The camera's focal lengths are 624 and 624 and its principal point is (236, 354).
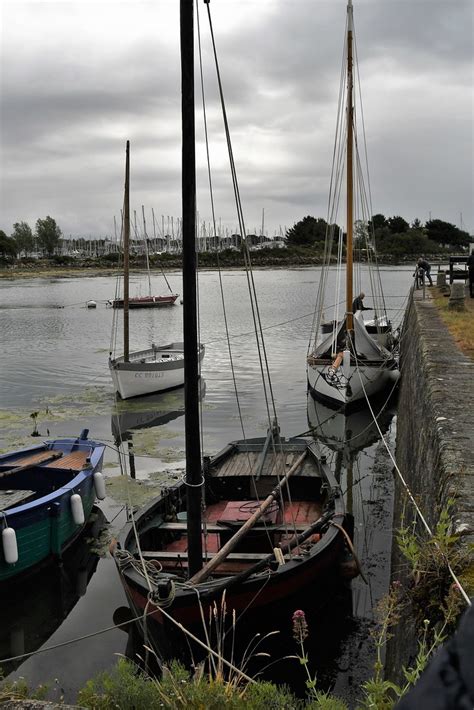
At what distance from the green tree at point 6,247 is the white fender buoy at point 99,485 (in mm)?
133019

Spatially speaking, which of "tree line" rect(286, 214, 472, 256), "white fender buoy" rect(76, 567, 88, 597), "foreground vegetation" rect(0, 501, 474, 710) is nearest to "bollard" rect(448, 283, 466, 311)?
"white fender buoy" rect(76, 567, 88, 597)

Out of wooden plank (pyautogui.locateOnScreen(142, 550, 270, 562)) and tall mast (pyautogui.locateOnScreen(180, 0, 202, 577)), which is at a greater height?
tall mast (pyautogui.locateOnScreen(180, 0, 202, 577))

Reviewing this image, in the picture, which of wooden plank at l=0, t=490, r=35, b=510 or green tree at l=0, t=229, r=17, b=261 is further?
green tree at l=0, t=229, r=17, b=261

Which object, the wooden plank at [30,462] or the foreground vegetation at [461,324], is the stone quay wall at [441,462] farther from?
the wooden plank at [30,462]

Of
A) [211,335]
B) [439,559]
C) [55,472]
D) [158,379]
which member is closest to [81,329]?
[211,335]

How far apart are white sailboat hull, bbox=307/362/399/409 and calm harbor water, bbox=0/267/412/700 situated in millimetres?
775

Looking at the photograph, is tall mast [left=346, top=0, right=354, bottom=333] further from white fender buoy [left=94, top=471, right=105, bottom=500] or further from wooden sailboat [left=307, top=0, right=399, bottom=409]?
white fender buoy [left=94, top=471, right=105, bottom=500]

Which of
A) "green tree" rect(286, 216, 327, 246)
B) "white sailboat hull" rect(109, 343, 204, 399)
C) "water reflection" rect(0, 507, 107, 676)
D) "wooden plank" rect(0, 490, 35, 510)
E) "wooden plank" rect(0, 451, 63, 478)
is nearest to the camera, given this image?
"water reflection" rect(0, 507, 107, 676)

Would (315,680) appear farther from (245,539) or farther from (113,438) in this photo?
(113,438)

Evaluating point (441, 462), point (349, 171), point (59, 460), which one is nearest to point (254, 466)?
point (59, 460)

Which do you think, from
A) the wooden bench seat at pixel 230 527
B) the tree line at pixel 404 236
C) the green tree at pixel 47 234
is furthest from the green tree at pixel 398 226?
the wooden bench seat at pixel 230 527

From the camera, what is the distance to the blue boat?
9086 mm

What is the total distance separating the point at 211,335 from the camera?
40938mm

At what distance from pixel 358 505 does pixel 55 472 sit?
237 inches
